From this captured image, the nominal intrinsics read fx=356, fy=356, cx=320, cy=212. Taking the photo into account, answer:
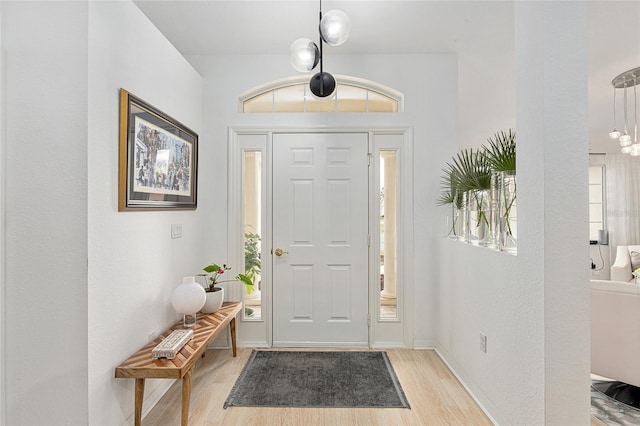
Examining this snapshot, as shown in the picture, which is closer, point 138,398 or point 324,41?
point 138,398

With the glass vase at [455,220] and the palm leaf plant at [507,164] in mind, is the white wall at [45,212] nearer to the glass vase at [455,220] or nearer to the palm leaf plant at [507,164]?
the palm leaf plant at [507,164]

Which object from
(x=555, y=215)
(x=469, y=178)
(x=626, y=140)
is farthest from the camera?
(x=626, y=140)

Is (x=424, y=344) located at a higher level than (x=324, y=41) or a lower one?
lower

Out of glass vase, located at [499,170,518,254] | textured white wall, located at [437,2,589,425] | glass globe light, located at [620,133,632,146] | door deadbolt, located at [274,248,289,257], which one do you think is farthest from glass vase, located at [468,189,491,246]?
glass globe light, located at [620,133,632,146]

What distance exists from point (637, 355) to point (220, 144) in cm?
345

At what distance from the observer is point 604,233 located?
6098mm

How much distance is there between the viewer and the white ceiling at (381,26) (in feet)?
8.44

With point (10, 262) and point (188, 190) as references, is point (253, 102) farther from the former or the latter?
point (10, 262)

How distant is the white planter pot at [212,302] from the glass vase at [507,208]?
6.80 feet

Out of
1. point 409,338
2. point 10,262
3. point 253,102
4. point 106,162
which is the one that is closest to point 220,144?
point 253,102

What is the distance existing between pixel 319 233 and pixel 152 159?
159 centimetres

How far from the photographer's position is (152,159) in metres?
2.30

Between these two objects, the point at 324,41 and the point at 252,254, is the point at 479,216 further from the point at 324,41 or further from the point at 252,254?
the point at 252,254

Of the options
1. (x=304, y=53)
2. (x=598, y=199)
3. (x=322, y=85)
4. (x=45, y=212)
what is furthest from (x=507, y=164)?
(x=598, y=199)
